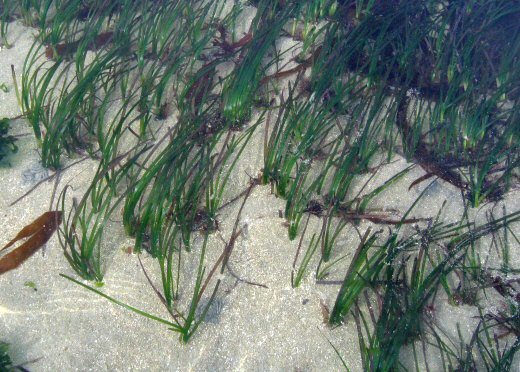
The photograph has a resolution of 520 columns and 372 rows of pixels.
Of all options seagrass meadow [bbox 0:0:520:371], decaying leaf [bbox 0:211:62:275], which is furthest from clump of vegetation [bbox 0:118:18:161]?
decaying leaf [bbox 0:211:62:275]

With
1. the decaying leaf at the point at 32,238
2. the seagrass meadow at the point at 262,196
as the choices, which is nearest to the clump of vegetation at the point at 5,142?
the seagrass meadow at the point at 262,196

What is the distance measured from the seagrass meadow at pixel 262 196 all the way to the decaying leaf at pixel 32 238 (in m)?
0.01

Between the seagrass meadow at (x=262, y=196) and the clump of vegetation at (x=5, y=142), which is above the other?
the seagrass meadow at (x=262, y=196)

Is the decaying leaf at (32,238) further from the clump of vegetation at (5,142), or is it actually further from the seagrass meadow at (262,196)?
the clump of vegetation at (5,142)

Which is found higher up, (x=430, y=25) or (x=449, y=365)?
(x=430, y=25)

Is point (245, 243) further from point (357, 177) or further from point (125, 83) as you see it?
point (125, 83)

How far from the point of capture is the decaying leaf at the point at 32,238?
9.50 feet

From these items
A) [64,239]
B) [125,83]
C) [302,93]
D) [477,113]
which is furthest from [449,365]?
[125,83]

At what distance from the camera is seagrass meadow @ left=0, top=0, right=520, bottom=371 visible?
8.63 ft

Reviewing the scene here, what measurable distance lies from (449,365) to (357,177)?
1586mm

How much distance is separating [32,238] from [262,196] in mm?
1864

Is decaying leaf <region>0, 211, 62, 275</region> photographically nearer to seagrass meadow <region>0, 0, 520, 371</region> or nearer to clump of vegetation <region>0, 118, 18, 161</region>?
seagrass meadow <region>0, 0, 520, 371</region>

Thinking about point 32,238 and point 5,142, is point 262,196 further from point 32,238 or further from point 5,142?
point 5,142

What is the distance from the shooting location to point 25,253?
2.93 metres
